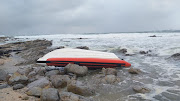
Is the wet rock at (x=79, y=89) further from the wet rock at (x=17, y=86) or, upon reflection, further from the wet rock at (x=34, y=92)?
the wet rock at (x=17, y=86)

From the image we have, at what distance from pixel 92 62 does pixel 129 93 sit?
3033 mm

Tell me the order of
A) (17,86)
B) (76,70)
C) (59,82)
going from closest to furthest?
(17,86) < (59,82) < (76,70)

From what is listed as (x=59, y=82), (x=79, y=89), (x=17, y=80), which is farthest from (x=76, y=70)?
(x=17, y=80)

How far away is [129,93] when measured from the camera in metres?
4.62

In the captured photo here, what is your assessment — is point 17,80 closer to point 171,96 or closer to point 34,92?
point 34,92

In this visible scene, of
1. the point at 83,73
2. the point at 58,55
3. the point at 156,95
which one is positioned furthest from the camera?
the point at 58,55

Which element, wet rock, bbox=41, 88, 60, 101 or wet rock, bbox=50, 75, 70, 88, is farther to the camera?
wet rock, bbox=50, 75, 70, 88

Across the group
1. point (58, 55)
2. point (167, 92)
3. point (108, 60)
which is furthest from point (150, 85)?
point (58, 55)

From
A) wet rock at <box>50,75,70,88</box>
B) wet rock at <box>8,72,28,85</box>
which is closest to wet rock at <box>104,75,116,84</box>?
wet rock at <box>50,75,70,88</box>

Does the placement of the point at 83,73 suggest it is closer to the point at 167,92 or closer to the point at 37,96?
the point at 37,96

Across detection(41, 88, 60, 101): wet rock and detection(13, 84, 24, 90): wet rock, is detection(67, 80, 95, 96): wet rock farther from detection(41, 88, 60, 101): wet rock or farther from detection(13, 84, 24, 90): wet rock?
detection(13, 84, 24, 90): wet rock

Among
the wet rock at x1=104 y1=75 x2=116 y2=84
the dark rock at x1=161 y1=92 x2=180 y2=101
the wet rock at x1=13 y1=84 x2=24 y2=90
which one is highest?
the wet rock at x1=13 y1=84 x2=24 y2=90

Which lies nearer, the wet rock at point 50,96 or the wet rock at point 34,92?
the wet rock at point 50,96

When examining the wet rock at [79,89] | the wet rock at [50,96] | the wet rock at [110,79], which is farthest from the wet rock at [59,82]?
the wet rock at [110,79]
